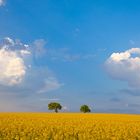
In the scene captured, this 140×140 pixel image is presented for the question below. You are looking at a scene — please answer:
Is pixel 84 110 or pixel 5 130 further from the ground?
pixel 84 110

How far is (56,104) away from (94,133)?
77.0 meters

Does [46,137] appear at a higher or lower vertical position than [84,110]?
lower

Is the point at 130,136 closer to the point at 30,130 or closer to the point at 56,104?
the point at 30,130

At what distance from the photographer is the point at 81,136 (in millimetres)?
18688

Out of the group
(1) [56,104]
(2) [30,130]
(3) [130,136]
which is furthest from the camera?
(1) [56,104]

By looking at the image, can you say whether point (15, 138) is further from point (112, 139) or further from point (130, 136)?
point (130, 136)

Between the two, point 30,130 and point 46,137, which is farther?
point 30,130

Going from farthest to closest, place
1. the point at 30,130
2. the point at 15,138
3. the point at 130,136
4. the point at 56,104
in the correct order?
the point at 56,104, the point at 30,130, the point at 130,136, the point at 15,138

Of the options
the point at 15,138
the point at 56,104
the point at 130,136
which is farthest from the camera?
the point at 56,104

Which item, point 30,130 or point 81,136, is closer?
point 81,136

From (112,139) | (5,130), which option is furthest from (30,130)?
(112,139)

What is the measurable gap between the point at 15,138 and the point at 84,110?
8180 centimetres

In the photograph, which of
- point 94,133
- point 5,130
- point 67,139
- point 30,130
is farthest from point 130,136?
point 5,130

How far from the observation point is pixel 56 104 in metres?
96.8
